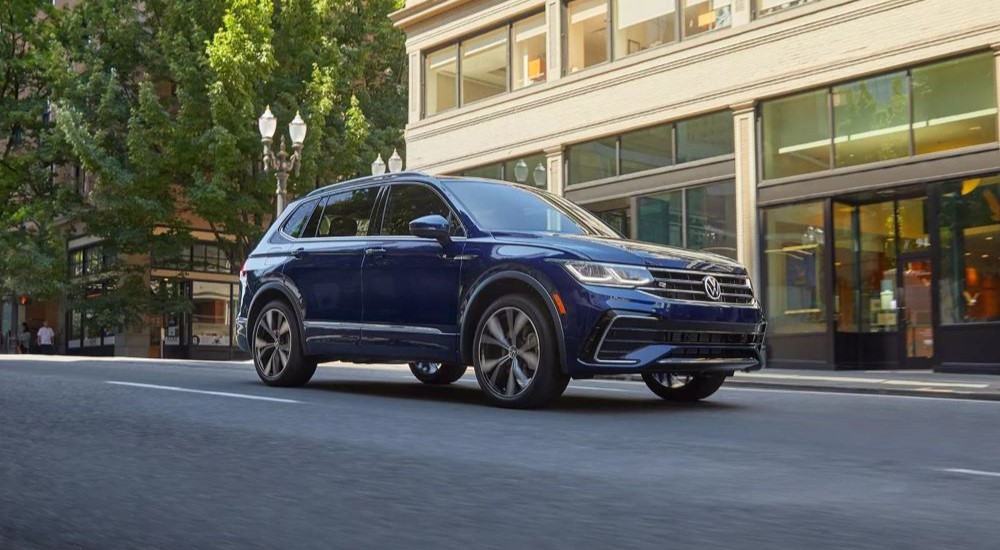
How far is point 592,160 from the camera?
24.0 m

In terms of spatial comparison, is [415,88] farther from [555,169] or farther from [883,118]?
[883,118]

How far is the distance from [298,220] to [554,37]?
50.0ft

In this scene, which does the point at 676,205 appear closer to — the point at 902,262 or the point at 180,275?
the point at 902,262

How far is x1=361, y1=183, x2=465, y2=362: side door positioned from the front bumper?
4.19 ft

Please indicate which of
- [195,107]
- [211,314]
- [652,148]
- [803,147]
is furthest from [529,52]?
[211,314]

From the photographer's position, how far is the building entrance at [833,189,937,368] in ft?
61.9

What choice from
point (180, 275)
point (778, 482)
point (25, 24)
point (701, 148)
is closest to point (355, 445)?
point (778, 482)

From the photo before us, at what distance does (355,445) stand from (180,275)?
29771 millimetres

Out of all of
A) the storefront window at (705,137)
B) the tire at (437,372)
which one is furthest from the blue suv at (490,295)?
the storefront window at (705,137)

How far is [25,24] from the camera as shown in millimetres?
36062

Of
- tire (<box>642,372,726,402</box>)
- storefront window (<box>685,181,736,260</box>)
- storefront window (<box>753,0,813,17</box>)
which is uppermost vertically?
storefront window (<box>753,0,813,17</box>)

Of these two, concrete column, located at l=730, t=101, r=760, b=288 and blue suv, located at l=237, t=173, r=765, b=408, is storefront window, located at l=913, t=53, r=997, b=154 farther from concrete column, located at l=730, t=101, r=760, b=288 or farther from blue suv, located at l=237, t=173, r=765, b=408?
blue suv, located at l=237, t=173, r=765, b=408

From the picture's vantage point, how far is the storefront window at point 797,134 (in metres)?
19.5

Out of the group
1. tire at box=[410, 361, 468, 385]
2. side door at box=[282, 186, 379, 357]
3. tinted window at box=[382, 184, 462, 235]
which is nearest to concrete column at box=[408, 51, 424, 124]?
tire at box=[410, 361, 468, 385]
